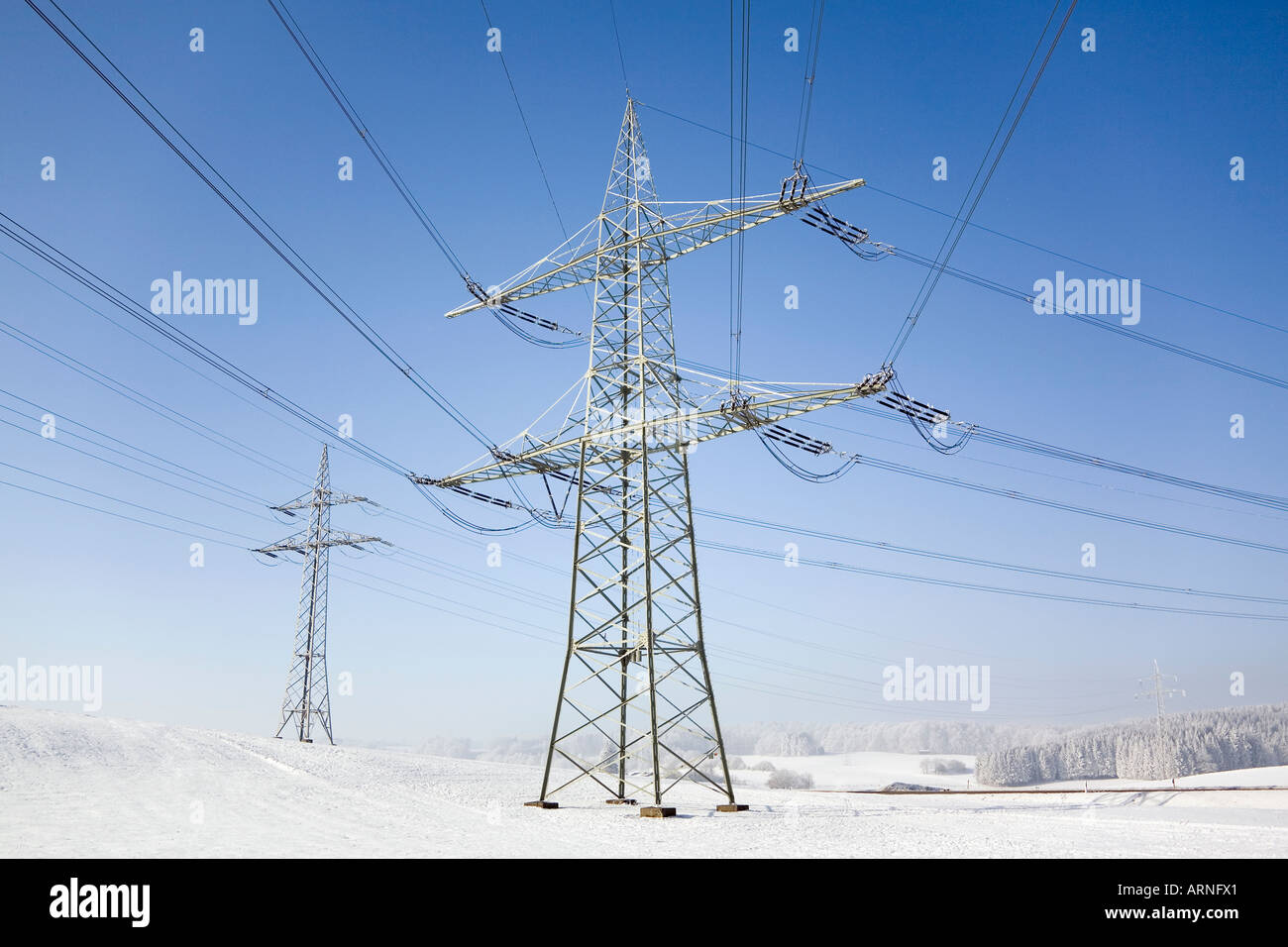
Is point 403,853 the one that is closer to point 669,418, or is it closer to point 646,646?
point 646,646

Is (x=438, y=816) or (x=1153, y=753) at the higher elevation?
(x=438, y=816)

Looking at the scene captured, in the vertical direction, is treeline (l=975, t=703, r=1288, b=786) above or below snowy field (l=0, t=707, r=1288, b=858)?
below

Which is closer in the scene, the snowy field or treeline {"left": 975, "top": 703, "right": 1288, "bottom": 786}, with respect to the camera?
the snowy field

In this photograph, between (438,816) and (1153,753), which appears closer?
(438,816)
